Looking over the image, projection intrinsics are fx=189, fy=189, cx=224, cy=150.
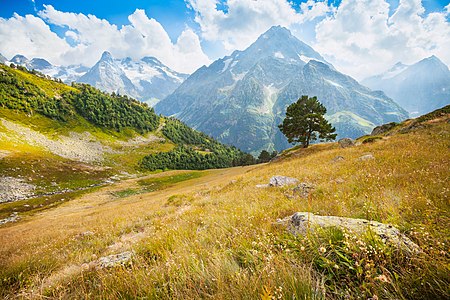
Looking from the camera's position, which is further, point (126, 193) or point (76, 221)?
point (126, 193)

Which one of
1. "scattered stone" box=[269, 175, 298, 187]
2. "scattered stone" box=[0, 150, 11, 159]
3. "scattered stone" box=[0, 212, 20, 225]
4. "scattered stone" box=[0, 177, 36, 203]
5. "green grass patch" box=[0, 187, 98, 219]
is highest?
"scattered stone" box=[0, 150, 11, 159]

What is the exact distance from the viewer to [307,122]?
38.2m

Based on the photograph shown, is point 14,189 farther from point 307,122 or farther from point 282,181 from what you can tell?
point 307,122

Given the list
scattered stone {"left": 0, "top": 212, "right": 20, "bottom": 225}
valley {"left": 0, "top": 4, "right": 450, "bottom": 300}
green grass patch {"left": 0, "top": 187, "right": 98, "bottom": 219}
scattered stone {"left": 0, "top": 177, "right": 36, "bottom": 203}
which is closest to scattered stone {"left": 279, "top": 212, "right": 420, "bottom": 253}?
valley {"left": 0, "top": 4, "right": 450, "bottom": 300}

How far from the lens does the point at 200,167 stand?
13462 cm

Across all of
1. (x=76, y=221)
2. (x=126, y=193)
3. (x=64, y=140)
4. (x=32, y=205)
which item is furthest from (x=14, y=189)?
(x=64, y=140)

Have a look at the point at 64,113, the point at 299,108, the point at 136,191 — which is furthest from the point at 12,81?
the point at 299,108

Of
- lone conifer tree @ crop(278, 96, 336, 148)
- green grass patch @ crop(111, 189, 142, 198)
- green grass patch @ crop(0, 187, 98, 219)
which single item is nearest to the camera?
lone conifer tree @ crop(278, 96, 336, 148)

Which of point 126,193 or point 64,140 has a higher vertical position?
point 64,140

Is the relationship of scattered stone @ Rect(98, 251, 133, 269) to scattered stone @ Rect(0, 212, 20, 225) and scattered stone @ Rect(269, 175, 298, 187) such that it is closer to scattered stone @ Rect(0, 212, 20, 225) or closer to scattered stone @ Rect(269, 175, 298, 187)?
scattered stone @ Rect(269, 175, 298, 187)

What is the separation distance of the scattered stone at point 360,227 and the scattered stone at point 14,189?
2853 inches

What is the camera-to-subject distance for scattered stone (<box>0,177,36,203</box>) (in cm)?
4926

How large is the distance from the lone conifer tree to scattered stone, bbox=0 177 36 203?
70.2 meters

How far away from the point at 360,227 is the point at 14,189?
255 ft
